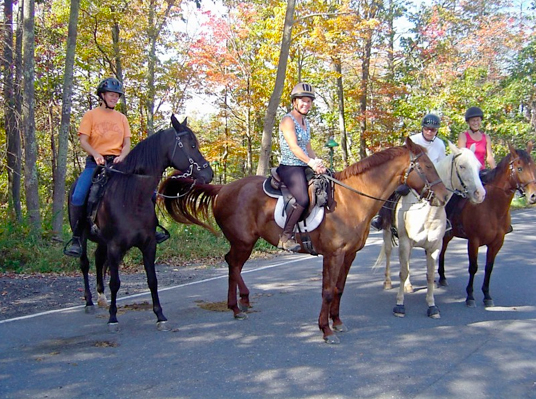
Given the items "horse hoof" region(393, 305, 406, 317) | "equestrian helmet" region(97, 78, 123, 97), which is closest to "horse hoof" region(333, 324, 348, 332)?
"horse hoof" region(393, 305, 406, 317)

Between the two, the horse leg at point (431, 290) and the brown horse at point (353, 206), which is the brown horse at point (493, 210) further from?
the brown horse at point (353, 206)

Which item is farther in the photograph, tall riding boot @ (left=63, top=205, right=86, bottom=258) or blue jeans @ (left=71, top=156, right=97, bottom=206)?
tall riding boot @ (left=63, top=205, right=86, bottom=258)

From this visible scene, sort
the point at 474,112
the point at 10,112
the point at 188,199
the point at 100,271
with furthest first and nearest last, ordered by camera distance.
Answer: the point at 10,112, the point at 474,112, the point at 188,199, the point at 100,271

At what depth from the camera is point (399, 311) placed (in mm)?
6426

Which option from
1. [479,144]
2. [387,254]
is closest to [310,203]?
[387,254]

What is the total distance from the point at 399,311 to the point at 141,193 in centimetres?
384

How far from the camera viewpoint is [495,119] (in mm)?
26375

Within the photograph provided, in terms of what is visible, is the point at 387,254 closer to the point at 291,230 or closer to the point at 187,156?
the point at 291,230

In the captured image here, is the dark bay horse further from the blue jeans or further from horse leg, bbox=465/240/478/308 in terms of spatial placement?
horse leg, bbox=465/240/478/308

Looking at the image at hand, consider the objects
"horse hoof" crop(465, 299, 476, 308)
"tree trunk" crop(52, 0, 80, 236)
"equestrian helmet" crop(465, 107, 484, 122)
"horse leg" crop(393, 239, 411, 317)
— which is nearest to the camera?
"horse leg" crop(393, 239, 411, 317)

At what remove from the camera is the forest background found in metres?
13.8

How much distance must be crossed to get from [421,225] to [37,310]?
5.63 meters

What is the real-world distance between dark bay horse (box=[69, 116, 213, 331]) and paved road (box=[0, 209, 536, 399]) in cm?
72

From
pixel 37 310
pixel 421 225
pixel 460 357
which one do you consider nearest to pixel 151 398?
pixel 460 357
